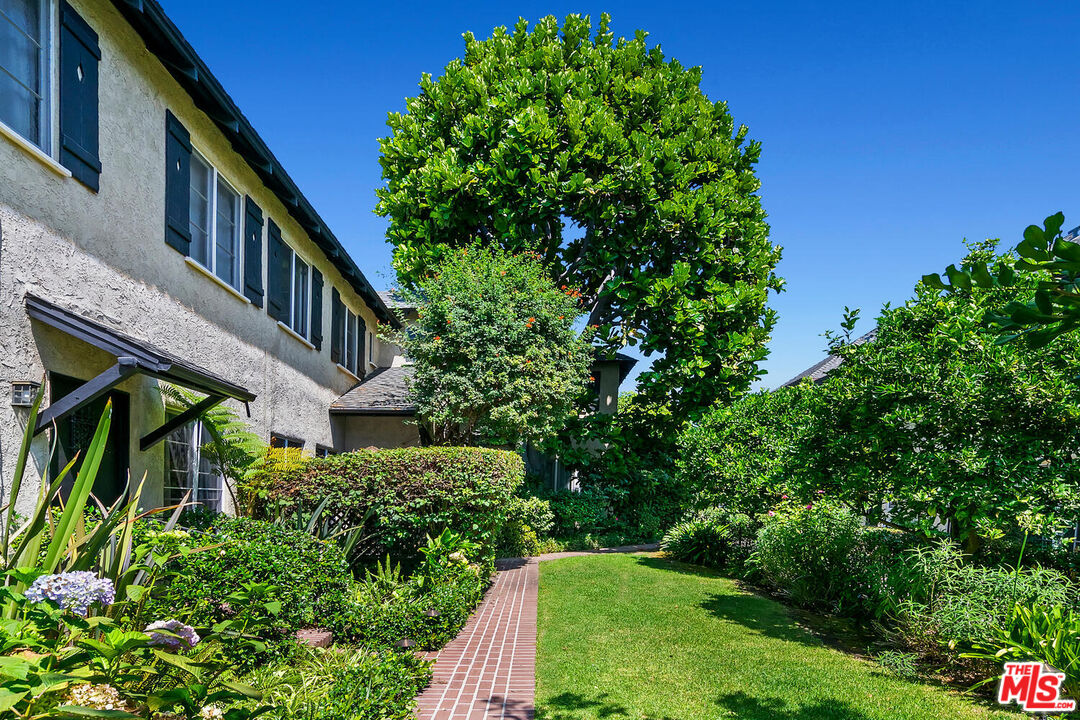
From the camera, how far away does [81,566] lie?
11.2 ft

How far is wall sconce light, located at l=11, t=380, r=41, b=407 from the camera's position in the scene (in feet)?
17.1

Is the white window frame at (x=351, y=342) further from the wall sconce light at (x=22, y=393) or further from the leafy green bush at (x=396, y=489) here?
the wall sconce light at (x=22, y=393)

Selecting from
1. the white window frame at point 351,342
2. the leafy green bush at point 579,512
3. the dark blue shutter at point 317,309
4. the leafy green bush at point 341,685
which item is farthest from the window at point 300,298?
the leafy green bush at point 341,685

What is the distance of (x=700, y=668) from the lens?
610cm

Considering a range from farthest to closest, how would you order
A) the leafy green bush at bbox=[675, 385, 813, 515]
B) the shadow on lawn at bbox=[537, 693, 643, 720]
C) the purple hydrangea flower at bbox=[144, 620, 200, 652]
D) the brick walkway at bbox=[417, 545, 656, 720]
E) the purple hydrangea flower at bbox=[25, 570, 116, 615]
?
the leafy green bush at bbox=[675, 385, 813, 515] → the brick walkway at bbox=[417, 545, 656, 720] → the shadow on lawn at bbox=[537, 693, 643, 720] → the purple hydrangea flower at bbox=[144, 620, 200, 652] → the purple hydrangea flower at bbox=[25, 570, 116, 615]

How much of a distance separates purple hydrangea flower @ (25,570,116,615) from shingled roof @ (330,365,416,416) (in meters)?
11.4

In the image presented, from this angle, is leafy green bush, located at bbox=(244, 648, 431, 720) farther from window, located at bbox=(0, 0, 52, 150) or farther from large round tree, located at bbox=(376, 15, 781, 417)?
large round tree, located at bbox=(376, 15, 781, 417)

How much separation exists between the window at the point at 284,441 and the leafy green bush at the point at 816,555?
25.9ft

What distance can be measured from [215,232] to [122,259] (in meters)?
2.39

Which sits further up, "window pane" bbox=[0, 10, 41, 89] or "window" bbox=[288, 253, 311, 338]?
"window pane" bbox=[0, 10, 41, 89]

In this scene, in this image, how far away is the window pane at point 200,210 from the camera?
839 cm

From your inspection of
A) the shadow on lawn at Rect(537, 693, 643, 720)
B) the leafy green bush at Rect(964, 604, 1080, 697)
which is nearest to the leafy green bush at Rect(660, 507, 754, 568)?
the leafy green bush at Rect(964, 604, 1080, 697)

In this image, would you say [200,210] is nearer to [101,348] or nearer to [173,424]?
[173,424]

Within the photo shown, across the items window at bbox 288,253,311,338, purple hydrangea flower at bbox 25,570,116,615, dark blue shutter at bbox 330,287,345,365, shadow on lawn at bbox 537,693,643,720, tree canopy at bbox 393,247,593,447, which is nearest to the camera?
purple hydrangea flower at bbox 25,570,116,615
